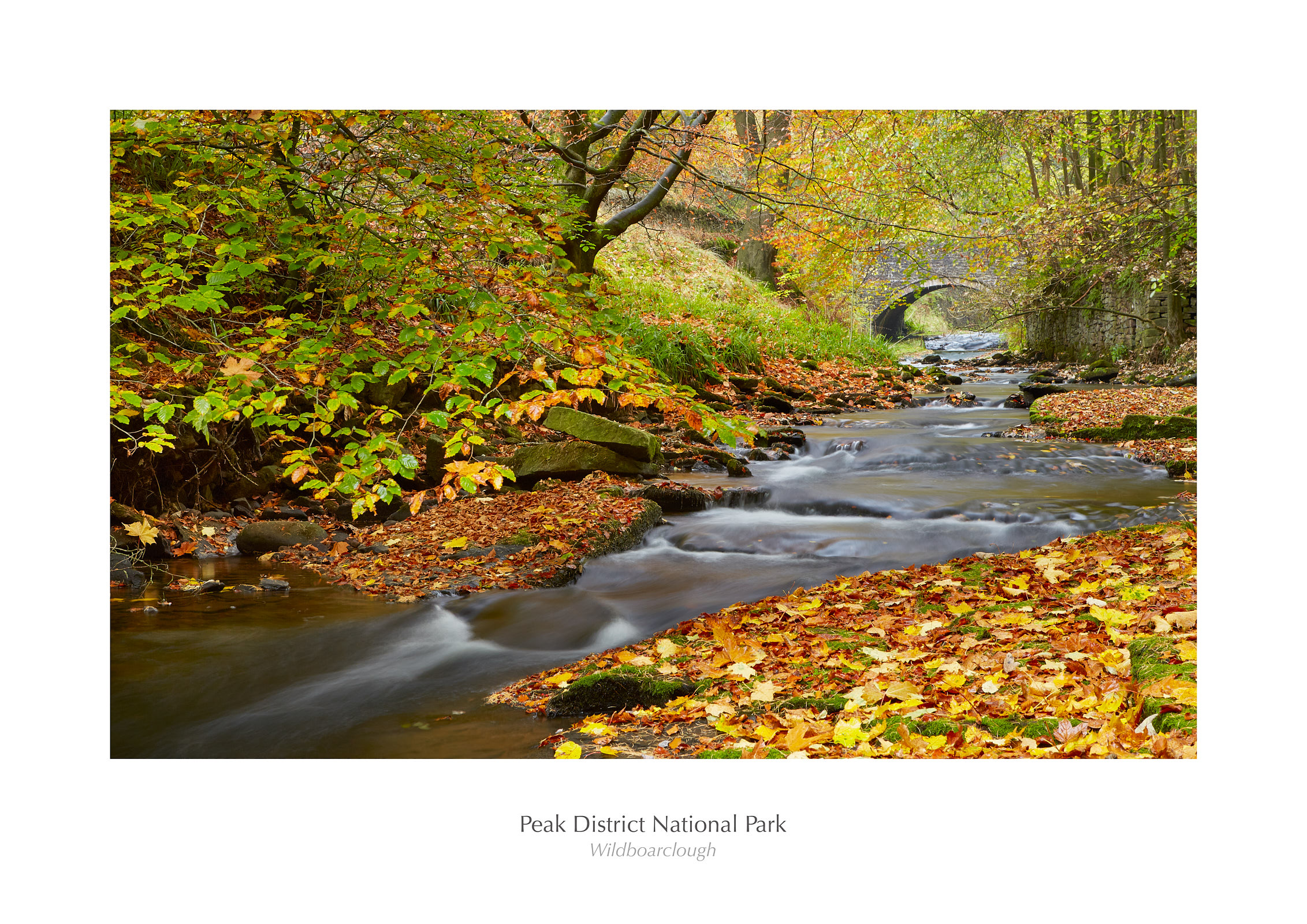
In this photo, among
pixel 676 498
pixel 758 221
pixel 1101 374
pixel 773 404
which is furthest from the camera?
pixel 758 221

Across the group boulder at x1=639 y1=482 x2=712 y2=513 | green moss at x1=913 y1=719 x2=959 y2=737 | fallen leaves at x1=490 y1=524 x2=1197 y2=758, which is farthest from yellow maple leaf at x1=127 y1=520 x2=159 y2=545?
green moss at x1=913 y1=719 x2=959 y2=737

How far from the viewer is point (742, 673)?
3.20 m

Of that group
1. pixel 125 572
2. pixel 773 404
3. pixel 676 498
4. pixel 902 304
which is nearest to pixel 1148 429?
pixel 773 404

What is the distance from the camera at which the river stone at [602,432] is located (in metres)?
7.82

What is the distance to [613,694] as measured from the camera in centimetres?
309

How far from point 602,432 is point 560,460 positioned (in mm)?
603

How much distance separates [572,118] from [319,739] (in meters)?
4.89

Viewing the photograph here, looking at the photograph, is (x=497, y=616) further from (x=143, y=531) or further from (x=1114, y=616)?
(x=1114, y=616)

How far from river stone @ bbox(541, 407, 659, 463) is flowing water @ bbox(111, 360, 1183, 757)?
769 mm

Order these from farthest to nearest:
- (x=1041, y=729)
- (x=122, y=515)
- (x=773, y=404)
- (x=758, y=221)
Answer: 1. (x=758, y=221)
2. (x=773, y=404)
3. (x=122, y=515)
4. (x=1041, y=729)

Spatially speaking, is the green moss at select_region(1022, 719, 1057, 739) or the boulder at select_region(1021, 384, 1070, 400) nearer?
the green moss at select_region(1022, 719, 1057, 739)

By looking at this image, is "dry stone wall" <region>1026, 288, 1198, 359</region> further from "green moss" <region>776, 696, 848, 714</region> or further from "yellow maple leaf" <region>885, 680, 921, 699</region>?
"green moss" <region>776, 696, 848, 714</region>
